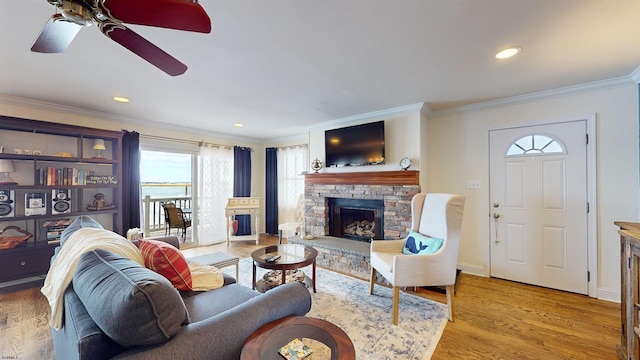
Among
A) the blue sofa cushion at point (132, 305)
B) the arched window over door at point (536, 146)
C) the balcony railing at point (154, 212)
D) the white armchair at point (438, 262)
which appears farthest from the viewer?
the balcony railing at point (154, 212)

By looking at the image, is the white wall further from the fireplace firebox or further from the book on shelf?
the book on shelf

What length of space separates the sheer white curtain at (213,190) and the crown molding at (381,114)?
7.50ft

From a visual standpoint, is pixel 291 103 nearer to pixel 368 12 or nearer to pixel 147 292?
pixel 368 12

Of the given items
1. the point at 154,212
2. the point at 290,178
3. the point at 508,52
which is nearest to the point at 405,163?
the point at 508,52

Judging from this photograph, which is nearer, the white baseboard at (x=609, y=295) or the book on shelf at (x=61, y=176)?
the white baseboard at (x=609, y=295)

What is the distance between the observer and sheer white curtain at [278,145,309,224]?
5160 mm

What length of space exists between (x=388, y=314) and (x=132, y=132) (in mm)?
4341

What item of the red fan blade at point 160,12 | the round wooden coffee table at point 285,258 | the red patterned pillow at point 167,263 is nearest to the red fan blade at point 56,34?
the red fan blade at point 160,12

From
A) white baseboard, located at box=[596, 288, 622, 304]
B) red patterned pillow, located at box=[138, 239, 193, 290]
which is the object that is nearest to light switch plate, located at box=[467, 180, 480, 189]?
white baseboard, located at box=[596, 288, 622, 304]

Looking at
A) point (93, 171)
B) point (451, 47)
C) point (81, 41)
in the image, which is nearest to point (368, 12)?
point (451, 47)

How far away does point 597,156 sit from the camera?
8.44ft

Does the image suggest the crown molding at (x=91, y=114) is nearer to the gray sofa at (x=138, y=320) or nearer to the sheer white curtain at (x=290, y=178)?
the sheer white curtain at (x=290, y=178)

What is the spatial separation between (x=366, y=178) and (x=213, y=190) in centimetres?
315

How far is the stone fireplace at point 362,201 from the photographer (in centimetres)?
324
